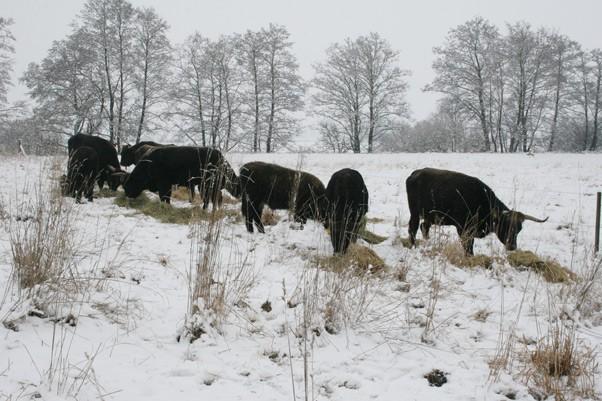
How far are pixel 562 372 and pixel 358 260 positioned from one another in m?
2.58

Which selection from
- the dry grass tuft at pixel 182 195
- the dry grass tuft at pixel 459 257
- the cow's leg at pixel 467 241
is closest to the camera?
the dry grass tuft at pixel 459 257

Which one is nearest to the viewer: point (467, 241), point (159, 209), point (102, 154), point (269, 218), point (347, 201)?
point (467, 241)

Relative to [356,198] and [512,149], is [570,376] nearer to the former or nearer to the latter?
[356,198]

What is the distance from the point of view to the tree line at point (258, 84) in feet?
79.9

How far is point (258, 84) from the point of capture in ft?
98.9

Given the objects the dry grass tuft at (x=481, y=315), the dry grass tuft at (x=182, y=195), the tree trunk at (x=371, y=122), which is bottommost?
the dry grass tuft at (x=481, y=315)

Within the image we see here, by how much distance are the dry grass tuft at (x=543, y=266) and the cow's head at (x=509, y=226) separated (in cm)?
42

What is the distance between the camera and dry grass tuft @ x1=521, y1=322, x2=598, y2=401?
2.60m

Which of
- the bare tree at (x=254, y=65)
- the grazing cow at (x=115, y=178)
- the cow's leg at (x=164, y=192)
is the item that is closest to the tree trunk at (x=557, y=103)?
the bare tree at (x=254, y=65)

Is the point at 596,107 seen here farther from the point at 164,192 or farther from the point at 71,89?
the point at 71,89

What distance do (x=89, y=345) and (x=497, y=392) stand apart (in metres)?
2.77

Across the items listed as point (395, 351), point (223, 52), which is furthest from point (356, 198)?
point (223, 52)

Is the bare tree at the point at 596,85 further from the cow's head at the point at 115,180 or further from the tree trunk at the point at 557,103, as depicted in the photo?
the cow's head at the point at 115,180

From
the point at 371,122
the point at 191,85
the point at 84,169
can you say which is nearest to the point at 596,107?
the point at 371,122
